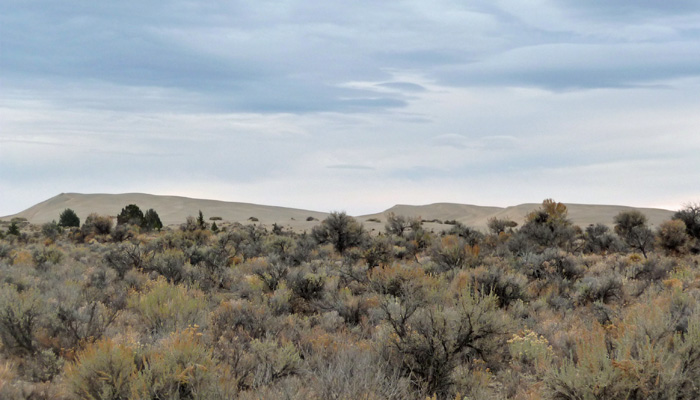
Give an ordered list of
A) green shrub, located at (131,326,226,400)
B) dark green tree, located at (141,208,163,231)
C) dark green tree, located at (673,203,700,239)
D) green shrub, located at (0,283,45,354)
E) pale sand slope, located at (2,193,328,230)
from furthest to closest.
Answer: pale sand slope, located at (2,193,328,230) → dark green tree, located at (141,208,163,231) → dark green tree, located at (673,203,700,239) → green shrub, located at (0,283,45,354) → green shrub, located at (131,326,226,400)

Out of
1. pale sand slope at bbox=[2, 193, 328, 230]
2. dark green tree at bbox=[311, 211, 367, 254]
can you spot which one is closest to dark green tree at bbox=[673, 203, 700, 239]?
dark green tree at bbox=[311, 211, 367, 254]

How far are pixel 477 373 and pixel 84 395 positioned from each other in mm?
4300

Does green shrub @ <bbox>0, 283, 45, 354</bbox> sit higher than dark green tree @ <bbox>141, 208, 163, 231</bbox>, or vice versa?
dark green tree @ <bbox>141, 208, 163, 231</bbox>

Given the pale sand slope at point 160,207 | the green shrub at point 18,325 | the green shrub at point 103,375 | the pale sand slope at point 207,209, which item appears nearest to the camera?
the green shrub at point 103,375

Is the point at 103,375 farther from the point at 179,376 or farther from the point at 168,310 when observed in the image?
the point at 168,310

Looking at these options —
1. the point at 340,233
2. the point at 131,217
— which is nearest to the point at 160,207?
the point at 131,217

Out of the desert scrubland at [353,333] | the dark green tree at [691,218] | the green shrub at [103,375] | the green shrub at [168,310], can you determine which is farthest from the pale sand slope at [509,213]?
the green shrub at [103,375]

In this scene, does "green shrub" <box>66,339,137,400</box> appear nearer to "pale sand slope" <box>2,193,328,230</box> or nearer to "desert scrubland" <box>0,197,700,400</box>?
"desert scrubland" <box>0,197,700,400</box>

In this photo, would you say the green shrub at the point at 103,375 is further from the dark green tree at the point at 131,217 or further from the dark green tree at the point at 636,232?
the dark green tree at the point at 131,217

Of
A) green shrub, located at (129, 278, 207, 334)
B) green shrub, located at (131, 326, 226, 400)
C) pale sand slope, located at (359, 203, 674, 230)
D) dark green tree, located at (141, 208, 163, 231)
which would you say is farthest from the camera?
pale sand slope, located at (359, 203, 674, 230)

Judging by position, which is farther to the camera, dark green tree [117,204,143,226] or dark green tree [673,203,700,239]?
dark green tree [117,204,143,226]

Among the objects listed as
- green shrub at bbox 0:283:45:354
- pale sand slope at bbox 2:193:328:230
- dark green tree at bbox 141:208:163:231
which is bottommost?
green shrub at bbox 0:283:45:354

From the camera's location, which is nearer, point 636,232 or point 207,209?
point 636,232

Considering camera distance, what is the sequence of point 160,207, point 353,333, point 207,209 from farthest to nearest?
point 160,207 → point 207,209 → point 353,333
